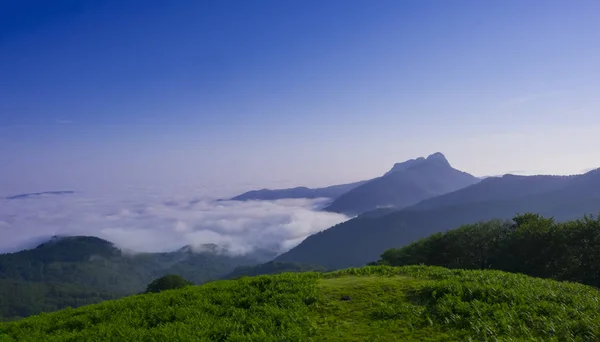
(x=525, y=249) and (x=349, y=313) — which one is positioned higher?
(x=349, y=313)

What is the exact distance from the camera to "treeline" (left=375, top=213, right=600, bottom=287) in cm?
4306

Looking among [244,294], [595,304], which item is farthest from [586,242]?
[244,294]

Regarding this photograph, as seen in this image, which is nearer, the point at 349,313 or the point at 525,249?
the point at 349,313

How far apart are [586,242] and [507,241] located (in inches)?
459

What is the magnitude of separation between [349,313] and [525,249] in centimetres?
4455

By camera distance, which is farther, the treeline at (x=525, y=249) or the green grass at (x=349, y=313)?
the treeline at (x=525, y=249)

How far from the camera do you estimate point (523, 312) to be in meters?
13.8

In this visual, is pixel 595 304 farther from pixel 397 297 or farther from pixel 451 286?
pixel 397 297

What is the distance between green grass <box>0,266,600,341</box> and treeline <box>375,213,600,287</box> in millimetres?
30592

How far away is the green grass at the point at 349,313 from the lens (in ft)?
42.9

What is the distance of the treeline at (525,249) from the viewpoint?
43.1m

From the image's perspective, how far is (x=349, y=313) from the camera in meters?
16.2

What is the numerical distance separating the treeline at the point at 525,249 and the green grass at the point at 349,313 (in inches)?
1204

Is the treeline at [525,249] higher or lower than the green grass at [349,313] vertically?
lower
